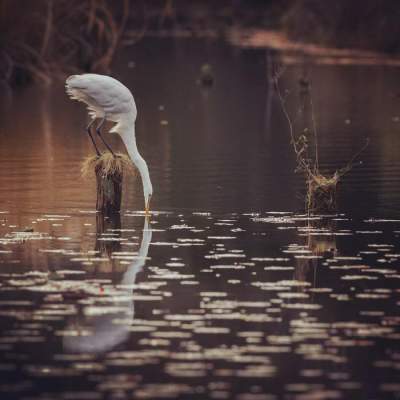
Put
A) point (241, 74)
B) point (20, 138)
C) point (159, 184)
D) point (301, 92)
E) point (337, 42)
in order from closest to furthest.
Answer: point (159, 184)
point (20, 138)
point (301, 92)
point (241, 74)
point (337, 42)

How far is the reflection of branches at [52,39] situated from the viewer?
43781 mm

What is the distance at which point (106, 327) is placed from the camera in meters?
12.2

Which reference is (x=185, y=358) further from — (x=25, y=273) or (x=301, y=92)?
(x=301, y=92)

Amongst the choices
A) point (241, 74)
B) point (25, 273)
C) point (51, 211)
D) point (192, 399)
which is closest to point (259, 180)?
point (51, 211)

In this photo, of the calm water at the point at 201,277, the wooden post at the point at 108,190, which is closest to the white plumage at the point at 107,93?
the wooden post at the point at 108,190

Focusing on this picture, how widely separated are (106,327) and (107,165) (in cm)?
668

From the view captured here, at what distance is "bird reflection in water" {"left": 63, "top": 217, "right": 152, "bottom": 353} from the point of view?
11711 millimetres

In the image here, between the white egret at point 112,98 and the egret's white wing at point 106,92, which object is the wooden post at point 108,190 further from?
the egret's white wing at point 106,92

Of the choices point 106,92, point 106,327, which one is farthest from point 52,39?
point 106,327

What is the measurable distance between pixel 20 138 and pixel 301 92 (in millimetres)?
14073

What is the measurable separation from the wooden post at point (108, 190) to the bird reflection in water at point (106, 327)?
4.55 m

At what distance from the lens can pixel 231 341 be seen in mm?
11828

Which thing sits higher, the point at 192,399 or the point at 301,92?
the point at 301,92

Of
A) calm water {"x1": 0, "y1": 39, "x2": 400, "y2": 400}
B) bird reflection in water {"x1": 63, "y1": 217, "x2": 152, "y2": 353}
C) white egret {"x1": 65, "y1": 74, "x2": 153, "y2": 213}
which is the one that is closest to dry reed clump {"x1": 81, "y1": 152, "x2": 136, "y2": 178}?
white egret {"x1": 65, "y1": 74, "x2": 153, "y2": 213}
